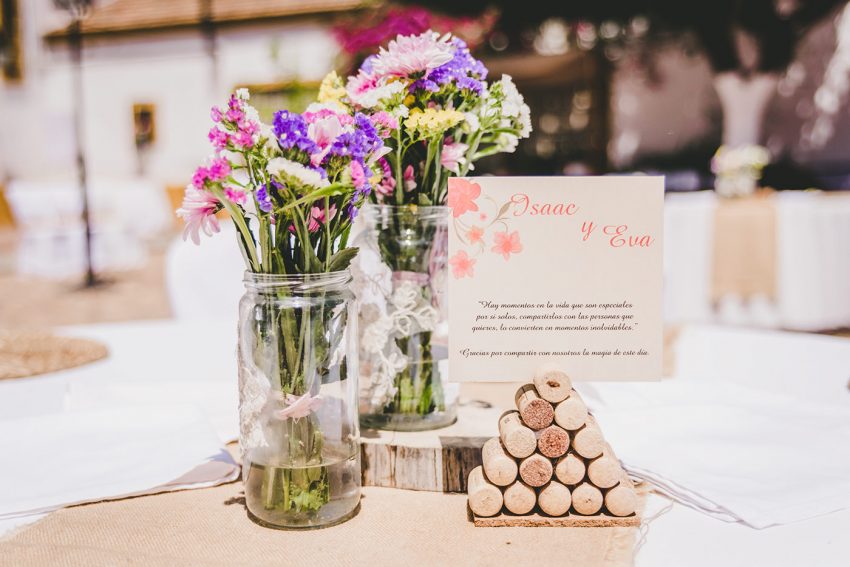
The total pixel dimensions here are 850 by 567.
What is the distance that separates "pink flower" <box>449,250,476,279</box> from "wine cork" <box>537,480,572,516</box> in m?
0.22

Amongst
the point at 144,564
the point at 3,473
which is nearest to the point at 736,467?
the point at 144,564

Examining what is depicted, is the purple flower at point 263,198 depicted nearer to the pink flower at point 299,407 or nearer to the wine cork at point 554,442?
the pink flower at point 299,407

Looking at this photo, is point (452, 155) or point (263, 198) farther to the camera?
point (452, 155)

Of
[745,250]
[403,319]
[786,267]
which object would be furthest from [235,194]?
[786,267]

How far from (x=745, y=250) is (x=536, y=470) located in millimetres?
3393

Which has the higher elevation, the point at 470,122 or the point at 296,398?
the point at 470,122

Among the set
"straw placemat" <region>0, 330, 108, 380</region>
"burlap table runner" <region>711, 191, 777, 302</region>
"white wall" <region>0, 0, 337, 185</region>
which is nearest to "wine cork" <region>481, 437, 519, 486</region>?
"straw placemat" <region>0, 330, 108, 380</region>

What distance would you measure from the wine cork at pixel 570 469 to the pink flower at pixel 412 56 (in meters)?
0.41

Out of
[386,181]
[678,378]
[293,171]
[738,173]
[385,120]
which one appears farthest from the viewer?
[738,173]

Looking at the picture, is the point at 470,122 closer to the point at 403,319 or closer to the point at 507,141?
the point at 507,141

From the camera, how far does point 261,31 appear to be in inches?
399

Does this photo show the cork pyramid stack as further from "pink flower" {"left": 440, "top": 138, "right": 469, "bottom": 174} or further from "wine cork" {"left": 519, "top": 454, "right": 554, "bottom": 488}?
"pink flower" {"left": 440, "top": 138, "right": 469, "bottom": 174}

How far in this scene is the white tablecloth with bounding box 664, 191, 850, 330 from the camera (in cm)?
356

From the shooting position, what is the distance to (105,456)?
2.70ft
